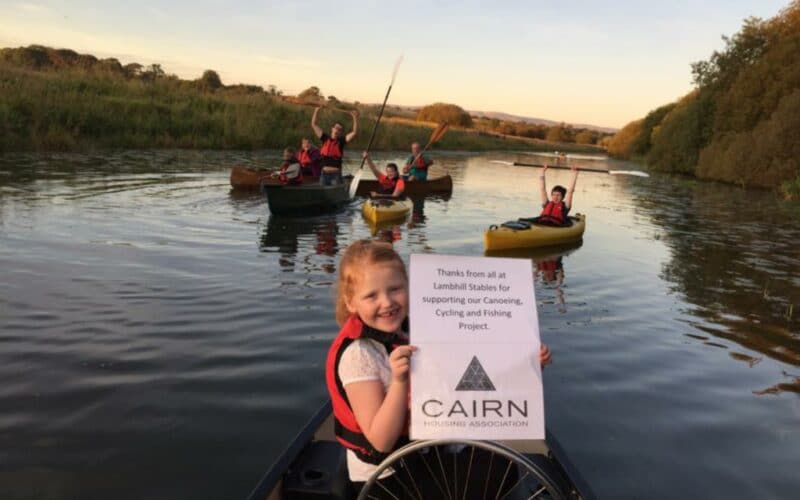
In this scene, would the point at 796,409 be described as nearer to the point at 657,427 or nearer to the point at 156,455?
the point at 657,427

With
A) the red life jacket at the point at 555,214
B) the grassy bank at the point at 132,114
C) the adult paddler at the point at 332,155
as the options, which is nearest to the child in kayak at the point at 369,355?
the red life jacket at the point at 555,214

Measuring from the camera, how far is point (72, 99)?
2720cm

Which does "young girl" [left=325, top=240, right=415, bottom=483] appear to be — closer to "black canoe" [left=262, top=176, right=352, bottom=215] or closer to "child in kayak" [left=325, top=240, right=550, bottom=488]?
"child in kayak" [left=325, top=240, right=550, bottom=488]

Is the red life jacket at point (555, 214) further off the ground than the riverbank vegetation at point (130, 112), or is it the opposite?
the riverbank vegetation at point (130, 112)

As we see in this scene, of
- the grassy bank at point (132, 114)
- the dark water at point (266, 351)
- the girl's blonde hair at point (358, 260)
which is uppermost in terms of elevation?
the grassy bank at point (132, 114)

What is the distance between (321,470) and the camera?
307 cm

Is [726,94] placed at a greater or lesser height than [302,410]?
greater

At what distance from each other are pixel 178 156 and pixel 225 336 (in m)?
23.6

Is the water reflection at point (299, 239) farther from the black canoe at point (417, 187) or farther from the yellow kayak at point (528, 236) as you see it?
the black canoe at point (417, 187)

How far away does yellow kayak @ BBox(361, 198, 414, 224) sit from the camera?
14.8 meters

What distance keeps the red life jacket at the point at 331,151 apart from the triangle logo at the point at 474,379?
51.9 ft

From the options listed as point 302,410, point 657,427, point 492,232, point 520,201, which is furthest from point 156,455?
point 520,201

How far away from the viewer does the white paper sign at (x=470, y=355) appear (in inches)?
81.7

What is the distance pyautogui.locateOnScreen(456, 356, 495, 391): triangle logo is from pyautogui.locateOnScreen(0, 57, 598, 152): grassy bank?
1032 inches
